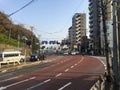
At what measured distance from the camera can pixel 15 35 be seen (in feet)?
434

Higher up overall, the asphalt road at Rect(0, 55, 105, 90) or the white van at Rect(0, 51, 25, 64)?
the white van at Rect(0, 51, 25, 64)

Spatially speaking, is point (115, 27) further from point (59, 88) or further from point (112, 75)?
point (59, 88)

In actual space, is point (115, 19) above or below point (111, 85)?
above

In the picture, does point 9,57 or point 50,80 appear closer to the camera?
point 50,80

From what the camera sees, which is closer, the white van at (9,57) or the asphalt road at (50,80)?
the asphalt road at (50,80)

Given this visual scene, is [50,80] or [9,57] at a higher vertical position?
[9,57]

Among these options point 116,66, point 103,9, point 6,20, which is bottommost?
point 116,66

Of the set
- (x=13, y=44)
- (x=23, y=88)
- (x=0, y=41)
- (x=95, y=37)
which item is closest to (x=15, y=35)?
(x=13, y=44)

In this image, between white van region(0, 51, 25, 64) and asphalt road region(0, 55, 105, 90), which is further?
white van region(0, 51, 25, 64)

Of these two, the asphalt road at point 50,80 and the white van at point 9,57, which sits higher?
the white van at point 9,57

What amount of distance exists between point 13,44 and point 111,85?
8761 cm

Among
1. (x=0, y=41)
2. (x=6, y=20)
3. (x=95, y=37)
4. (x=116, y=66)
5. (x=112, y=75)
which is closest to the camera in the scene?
(x=116, y=66)

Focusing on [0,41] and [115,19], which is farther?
[0,41]

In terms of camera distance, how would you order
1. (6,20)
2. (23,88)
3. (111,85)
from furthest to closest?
(6,20) → (23,88) → (111,85)
